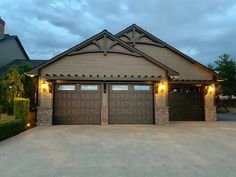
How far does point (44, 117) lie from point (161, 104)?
24.0ft

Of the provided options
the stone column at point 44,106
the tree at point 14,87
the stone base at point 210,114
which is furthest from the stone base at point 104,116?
the stone base at point 210,114

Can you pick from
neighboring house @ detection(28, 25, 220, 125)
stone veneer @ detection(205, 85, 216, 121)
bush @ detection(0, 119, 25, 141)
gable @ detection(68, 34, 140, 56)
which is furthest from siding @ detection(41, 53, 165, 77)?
stone veneer @ detection(205, 85, 216, 121)

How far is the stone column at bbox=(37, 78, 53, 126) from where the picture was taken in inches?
515

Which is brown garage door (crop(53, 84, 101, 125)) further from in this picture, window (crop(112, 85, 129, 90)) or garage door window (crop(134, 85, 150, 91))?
garage door window (crop(134, 85, 150, 91))

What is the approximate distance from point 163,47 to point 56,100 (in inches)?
359

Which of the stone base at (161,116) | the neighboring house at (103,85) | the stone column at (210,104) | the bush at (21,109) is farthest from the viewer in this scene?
the stone column at (210,104)

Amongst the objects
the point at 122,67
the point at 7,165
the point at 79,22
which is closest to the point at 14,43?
the point at 79,22

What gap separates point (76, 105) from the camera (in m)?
13.4

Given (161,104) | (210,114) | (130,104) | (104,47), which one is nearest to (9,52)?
(104,47)

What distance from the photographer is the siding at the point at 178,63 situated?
16.6 m

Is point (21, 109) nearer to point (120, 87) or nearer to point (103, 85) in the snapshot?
point (103, 85)

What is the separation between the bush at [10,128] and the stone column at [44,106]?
87.2 inches

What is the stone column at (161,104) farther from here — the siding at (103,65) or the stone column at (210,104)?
the stone column at (210,104)

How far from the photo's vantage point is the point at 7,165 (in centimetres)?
506
